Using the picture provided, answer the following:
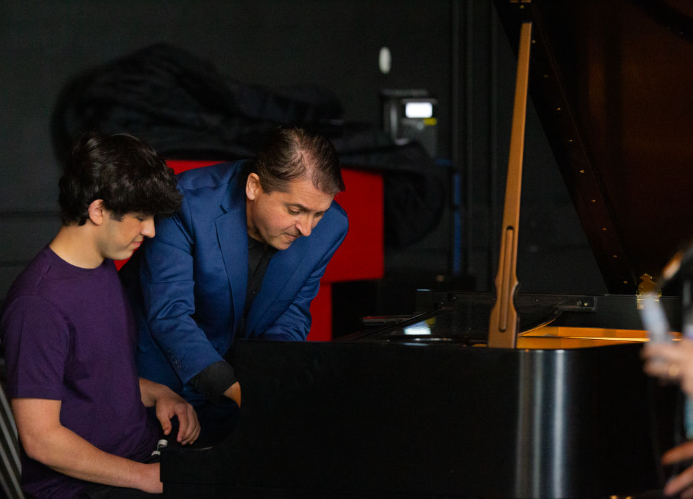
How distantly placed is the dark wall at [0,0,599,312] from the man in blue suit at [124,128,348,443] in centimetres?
182

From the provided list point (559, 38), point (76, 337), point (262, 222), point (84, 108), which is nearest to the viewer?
point (76, 337)

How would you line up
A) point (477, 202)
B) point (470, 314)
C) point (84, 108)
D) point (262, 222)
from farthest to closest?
point (477, 202) → point (84, 108) → point (470, 314) → point (262, 222)

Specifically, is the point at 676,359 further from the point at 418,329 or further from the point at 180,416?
the point at 180,416

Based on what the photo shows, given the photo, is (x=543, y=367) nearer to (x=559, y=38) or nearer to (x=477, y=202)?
(x=559, y=38)

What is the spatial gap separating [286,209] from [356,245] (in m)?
2.09

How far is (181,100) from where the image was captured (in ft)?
11.7

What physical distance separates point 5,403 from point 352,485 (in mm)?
2163

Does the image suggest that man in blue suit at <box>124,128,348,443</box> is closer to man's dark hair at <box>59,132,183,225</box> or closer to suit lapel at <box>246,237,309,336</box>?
suit lapel at <box>246,237,309,336</box>

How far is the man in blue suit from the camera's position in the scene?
179cm

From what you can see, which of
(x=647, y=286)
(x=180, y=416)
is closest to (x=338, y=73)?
(x=647, y=286)

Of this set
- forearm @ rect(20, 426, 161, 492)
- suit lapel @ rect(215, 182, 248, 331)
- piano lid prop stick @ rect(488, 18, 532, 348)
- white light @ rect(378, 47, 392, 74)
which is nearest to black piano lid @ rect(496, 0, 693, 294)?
piano lid prop stick @ rect(488, 18, 532, 348)

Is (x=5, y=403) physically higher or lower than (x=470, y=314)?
lower

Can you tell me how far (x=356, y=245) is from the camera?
393 centimetres

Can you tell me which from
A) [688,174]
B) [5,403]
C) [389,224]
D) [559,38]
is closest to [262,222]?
[559,38]
